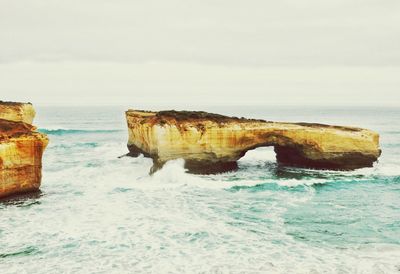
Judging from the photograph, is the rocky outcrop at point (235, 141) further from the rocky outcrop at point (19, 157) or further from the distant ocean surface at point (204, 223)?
the rocky outcrop at point (19, 157)

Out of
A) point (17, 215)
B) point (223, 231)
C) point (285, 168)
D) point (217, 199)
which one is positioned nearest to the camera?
point (223, 231)

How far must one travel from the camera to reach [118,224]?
1423 cm

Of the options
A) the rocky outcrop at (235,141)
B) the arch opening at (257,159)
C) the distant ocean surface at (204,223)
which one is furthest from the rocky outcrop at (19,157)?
the arch opening at (257,159)

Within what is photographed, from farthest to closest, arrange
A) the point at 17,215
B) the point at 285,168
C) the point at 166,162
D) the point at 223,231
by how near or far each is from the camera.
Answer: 1. the point at 285,168
2. the point at 166,162
3. the point at 17,215
4. the point at 223,231

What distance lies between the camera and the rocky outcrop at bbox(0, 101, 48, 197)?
53.7 feet

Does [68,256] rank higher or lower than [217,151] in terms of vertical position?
lower

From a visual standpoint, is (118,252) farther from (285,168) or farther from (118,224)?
(285,168)

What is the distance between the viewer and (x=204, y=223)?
47.0ft

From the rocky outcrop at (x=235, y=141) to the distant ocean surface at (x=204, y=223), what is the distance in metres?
1.01

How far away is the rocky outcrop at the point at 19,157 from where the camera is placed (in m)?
16.4

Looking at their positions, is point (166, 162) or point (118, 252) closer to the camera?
point (118, 252)

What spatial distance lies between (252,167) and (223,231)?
1310 centimetres

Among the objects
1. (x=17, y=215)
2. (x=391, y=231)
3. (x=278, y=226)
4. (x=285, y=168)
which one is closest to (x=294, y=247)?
(x=278, y=226)

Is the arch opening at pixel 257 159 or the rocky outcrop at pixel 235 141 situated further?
the arch opening at pixel 257 159
